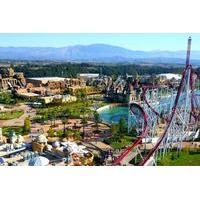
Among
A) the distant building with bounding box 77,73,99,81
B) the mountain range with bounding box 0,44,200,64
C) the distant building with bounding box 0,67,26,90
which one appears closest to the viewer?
the mountain range with bounding box 0,44,200,64

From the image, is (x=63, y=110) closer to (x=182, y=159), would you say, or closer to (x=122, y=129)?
(x=122, y=129)

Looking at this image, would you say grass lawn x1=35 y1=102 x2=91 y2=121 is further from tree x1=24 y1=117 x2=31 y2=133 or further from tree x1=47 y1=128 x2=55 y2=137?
tree x1=47 y1=128 x2=55 y2=137

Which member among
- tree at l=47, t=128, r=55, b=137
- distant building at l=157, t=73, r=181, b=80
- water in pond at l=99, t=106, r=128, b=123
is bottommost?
water in pond at l=99, t=106, r=128, b=123

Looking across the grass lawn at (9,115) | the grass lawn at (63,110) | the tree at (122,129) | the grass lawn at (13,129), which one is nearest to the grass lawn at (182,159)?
the tree at (122,129)

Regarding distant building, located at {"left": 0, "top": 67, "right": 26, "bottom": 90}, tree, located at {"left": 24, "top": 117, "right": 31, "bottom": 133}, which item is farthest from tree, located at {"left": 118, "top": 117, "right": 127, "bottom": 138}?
distant building, located at {"left": 0, "top": 67, "right": 26, "bottom": 90}
